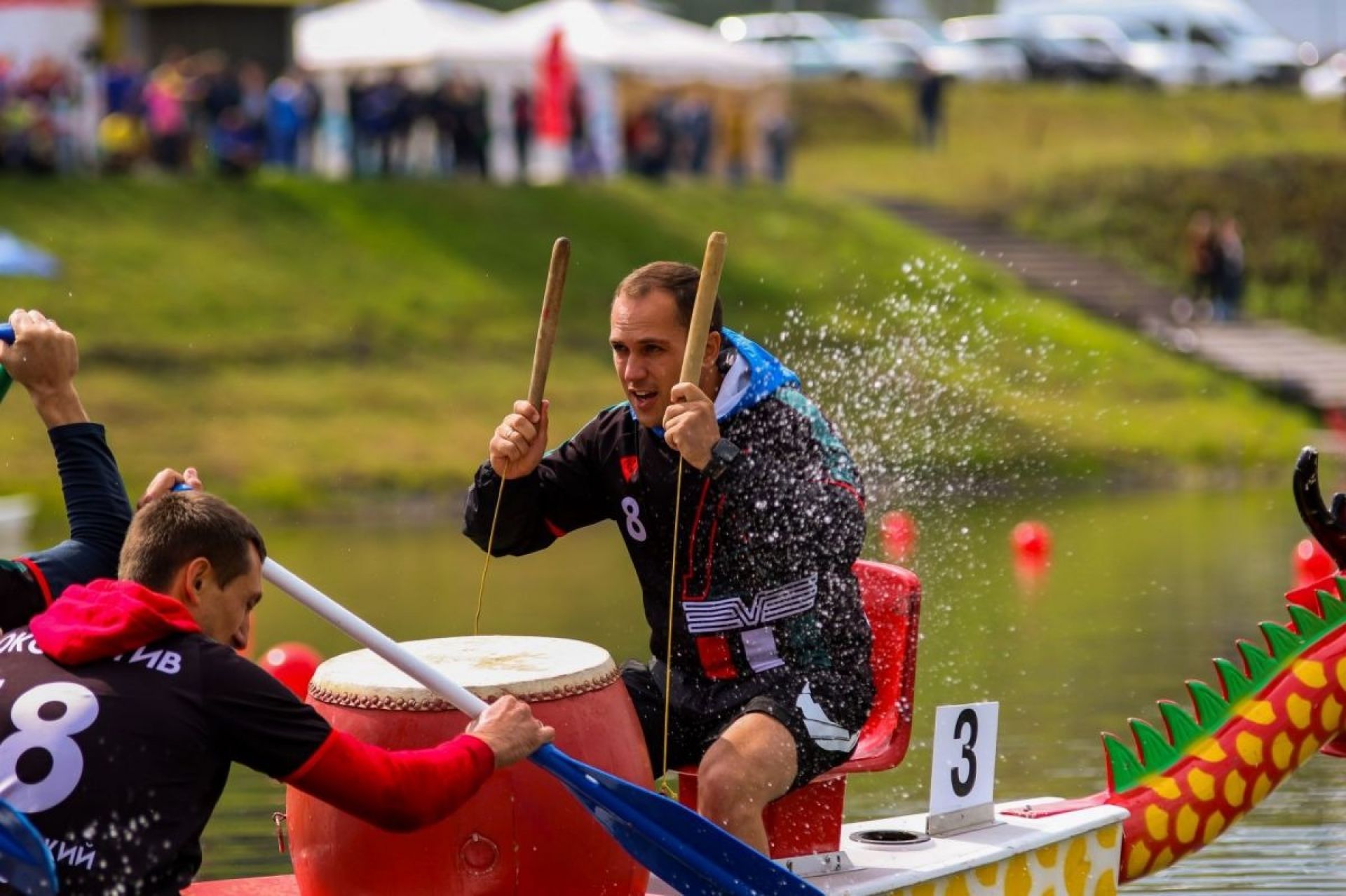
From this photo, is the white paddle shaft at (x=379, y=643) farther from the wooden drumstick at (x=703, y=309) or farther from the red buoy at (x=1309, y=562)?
the red buoy at (x=1309, y=562)

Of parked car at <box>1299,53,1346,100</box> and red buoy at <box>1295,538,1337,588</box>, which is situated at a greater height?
parked car at <box>1299,53,1346,100</box>

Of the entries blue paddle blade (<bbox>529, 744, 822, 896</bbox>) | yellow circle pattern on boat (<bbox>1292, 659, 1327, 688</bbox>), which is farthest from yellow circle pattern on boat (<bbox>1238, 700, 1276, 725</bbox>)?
blue paddle blade (<bbox>529, 744, 822, 896</bbox>)

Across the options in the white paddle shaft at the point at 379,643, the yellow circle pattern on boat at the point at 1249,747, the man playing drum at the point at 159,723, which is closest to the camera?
the man playing drum at the point at 159,723

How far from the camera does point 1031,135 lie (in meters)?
40.5

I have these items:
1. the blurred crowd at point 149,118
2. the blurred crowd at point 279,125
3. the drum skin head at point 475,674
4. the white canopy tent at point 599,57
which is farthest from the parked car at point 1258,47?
the drum skin head at point 475,674

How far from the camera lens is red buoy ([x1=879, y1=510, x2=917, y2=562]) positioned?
17203mm

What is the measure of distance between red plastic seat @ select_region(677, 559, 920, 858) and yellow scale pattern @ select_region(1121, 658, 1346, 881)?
827 millimetres

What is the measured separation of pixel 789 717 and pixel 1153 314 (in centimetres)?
2716

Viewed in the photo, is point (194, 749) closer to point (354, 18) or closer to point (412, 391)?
point (412, 391)

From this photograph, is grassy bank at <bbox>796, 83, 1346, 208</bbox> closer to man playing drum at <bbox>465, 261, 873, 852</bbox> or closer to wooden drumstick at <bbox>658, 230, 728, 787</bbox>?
man playing drum at <bbox>465, 261, 873, 852</bbox>

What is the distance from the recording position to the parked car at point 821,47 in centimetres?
4381

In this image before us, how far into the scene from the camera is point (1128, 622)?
46.2 feet

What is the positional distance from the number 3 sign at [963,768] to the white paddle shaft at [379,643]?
151 centimetres

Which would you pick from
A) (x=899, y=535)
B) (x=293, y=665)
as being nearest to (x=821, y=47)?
(x=899, y=535)
